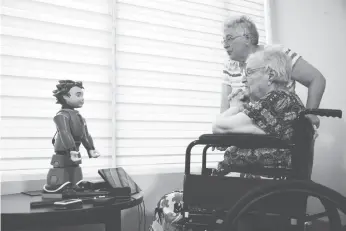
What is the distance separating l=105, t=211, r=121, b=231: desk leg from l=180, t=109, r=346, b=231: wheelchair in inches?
8.9

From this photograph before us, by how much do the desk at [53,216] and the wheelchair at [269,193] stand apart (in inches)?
9.6

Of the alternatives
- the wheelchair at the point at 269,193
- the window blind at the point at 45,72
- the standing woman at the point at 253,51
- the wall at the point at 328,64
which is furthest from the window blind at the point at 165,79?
the wheelchair at the point at 269,193

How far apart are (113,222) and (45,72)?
2.96ft

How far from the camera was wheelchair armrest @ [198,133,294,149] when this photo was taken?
1206 mm

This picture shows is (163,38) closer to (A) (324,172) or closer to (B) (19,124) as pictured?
(B) (19,124)

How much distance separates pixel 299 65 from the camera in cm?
194

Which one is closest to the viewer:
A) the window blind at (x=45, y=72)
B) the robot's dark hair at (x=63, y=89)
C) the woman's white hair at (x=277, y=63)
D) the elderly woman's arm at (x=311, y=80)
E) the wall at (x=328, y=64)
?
the woman's white hair at (x=277, y=63)

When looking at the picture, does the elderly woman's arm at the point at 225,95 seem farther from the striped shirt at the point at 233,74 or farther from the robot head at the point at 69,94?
the robot head at the point at 69,94

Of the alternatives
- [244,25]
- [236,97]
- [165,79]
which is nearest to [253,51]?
[244,25]

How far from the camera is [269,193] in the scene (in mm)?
1103

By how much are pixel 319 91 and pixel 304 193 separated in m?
0.89

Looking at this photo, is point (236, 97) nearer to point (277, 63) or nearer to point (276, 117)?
point (277, 63)

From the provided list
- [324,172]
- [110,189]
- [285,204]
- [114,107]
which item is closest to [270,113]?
[285,204]

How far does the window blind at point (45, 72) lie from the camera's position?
178cm
